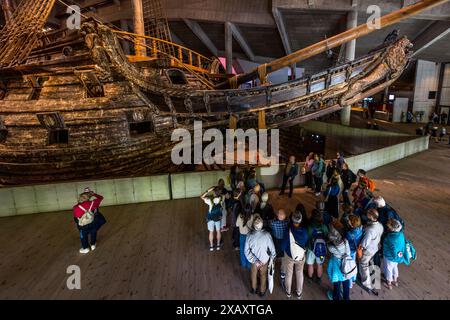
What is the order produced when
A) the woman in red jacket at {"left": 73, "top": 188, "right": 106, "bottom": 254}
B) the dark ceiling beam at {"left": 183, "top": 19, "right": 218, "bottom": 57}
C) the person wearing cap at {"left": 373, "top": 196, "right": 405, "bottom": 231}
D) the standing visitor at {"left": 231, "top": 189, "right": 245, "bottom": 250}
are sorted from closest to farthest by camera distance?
the person wearing cap at {"left": 373, "top": 196, "right": 405, "bottom": 231}
the woman in red jacket at {"left": 73, "top": 188, "right": 106, "bottom": 254}
the standing visitor at {"left": 231, "top": 189, "right": 245, "bottom": 250}
the dark ceiling beam at {"left": 183, "top": 19, "right": 218, "bottom": 57}

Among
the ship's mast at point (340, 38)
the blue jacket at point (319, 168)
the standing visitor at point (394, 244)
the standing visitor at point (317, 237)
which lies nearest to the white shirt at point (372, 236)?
the standing visitor at point (394, 244)

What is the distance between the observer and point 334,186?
511 cm

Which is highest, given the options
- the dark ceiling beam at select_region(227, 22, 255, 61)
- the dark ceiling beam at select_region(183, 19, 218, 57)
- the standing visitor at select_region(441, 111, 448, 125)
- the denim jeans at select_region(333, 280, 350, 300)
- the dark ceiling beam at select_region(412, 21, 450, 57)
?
the dark ceiling beam at select_region(183, 19, 218, 57)

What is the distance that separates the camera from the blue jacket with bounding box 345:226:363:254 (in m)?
3.19

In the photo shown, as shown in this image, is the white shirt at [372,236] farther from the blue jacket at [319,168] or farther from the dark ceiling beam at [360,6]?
the dark ceiling beam at [360,6]

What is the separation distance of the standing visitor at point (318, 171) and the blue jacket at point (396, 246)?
11.1 feet

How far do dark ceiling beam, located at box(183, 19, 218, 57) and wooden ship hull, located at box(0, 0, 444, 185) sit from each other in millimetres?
15464

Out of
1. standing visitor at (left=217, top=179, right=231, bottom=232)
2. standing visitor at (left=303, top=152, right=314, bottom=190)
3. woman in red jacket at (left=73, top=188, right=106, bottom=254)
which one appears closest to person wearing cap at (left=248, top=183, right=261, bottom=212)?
standing visitor at (left=217, top=179, right=231, bottom=232)

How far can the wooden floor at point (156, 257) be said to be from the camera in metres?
3.55

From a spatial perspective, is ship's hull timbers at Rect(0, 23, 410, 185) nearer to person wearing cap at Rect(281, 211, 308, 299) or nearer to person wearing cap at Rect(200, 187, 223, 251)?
person wearing cap at Rect(200, 187, 223, 251)

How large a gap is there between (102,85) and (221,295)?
7203 mm
